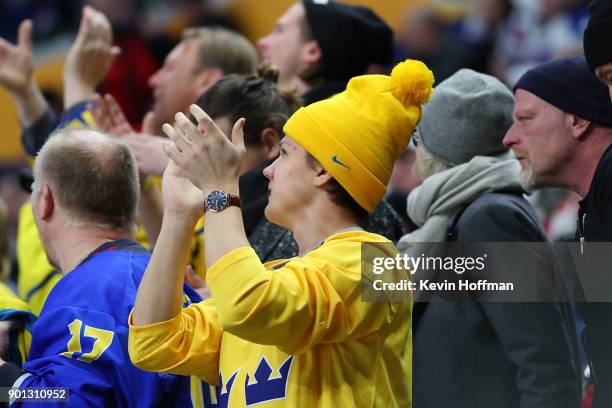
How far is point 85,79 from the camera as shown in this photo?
4.83 m

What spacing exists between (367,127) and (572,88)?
96 cm

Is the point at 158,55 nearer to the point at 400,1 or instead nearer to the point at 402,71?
the point at 400,1

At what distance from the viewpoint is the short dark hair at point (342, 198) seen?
2.82 metres

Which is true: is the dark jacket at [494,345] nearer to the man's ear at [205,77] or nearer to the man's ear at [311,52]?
the man's ear at [311,52]

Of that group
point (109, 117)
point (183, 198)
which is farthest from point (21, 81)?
point (183, 198)

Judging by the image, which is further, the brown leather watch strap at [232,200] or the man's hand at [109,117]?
the man's hand at [109,117]

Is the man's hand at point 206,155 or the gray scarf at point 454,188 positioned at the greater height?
the gray scarf at point 454,188

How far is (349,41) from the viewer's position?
4621 millimetres

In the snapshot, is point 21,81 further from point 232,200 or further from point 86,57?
point 232,200

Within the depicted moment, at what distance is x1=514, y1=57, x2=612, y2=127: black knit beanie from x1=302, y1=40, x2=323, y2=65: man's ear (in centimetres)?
129

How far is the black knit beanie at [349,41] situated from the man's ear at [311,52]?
0.08ft

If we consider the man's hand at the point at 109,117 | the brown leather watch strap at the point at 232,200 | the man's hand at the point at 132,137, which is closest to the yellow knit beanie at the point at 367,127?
the brown leather watch strap at the point at 232,200

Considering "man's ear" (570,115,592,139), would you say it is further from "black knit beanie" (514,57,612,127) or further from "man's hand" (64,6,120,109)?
"man's hand" (64,6,120,109)

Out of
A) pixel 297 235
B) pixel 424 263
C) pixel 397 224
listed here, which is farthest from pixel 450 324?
pixel 297 235
